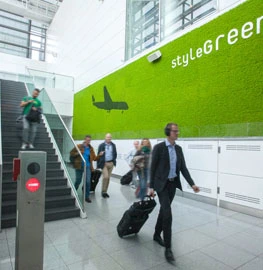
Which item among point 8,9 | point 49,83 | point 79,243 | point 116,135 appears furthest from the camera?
point 8,9

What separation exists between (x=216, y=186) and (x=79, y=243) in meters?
2.95

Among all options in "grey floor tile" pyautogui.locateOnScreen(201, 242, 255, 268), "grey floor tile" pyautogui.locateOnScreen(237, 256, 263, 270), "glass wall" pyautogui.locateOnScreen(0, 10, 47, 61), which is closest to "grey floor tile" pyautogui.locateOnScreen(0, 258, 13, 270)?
"grey floor tile" pyautogui.locateOnScreen(201, 242, 255, 268)

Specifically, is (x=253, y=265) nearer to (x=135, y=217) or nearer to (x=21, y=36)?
(x=135, y=217)

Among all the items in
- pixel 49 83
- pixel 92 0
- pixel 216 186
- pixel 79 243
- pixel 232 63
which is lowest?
pixel 79 243

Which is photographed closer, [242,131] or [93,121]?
[242,131]

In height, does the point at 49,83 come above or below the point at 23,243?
above

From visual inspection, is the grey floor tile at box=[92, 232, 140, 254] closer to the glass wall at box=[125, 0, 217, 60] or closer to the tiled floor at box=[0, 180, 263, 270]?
the tiled floor at box=[0, 180, 263, 270]

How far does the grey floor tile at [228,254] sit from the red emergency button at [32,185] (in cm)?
202

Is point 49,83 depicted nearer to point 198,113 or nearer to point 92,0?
point 92,0

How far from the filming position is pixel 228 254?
2.52 meters

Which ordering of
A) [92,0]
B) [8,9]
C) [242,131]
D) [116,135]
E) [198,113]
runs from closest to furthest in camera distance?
[242,131] → [198,113] → [116,135] → [92,0] → [8,9]

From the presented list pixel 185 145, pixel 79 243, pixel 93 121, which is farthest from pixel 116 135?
pixel 79 243

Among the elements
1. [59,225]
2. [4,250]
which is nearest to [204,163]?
[59,225]

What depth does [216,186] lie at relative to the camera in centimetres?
449
